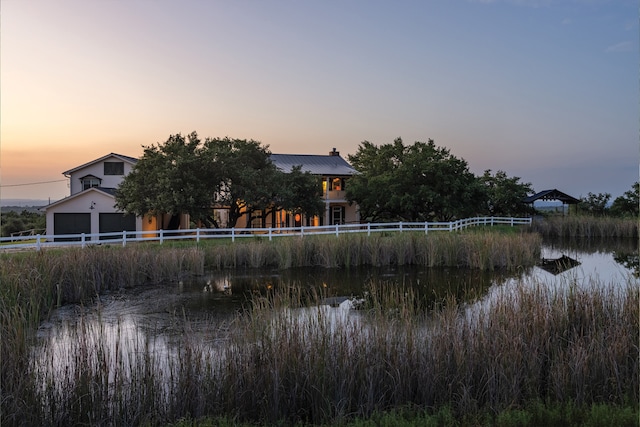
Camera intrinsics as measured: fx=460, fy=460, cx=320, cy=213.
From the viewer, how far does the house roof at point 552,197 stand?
4375 centimetres

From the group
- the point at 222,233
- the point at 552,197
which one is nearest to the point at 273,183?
the point at 222,233

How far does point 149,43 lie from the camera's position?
19.6 meters

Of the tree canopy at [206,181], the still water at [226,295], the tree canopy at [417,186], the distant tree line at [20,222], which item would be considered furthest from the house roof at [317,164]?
the distant tree line at [20,222]

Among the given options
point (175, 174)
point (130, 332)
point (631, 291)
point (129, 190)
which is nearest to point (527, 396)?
point (631, 291)

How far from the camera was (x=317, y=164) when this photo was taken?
38.1 m

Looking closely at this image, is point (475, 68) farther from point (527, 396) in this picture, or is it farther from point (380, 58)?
point (527, 396)

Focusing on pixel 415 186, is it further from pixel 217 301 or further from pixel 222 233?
pixel 217 301

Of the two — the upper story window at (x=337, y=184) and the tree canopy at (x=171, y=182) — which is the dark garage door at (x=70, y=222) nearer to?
the tree canopy at (x=171, y=182)

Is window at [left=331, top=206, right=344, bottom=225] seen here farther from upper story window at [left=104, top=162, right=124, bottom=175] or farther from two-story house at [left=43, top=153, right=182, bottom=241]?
upper story window at [left=104, top=162, right=124, bottom=175]

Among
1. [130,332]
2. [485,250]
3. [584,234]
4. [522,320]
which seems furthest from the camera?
[584,234]

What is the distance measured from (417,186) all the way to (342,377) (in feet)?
99.5

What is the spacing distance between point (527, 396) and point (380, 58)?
19.9 meters

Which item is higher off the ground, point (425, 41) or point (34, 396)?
point (425, 41)

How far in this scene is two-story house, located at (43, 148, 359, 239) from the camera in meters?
29.7
